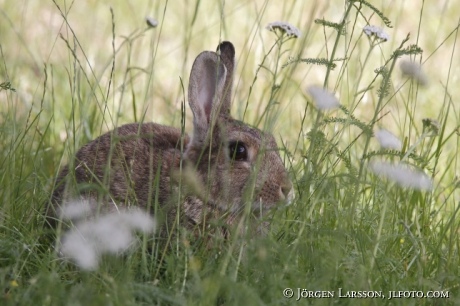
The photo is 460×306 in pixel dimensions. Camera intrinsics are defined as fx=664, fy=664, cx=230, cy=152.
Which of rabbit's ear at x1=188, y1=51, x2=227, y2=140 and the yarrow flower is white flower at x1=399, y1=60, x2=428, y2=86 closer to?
the yarrow flower

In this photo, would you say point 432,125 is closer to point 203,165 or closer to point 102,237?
point 203,165

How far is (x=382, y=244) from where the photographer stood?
10.6 ft

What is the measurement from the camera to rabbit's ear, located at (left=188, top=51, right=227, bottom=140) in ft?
12.9

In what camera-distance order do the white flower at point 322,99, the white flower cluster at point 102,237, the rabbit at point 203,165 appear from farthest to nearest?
1. the rabbit at point 203,165
2. the white flower at point 322,99
3. the white flower cluster at point 102,237

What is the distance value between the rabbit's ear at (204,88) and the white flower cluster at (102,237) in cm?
114

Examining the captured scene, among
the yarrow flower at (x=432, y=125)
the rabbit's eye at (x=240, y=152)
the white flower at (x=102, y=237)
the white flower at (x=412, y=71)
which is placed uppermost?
the white flower at (x=412, y=71)

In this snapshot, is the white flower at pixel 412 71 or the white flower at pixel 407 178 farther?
the white flower at pixel 412 71

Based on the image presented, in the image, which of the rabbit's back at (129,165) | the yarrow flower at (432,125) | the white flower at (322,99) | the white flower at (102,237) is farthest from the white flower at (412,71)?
the white flower at (102,237)

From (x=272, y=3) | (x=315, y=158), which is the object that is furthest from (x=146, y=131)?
(x=272, y=3)

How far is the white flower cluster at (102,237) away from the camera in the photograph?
266 centimetres

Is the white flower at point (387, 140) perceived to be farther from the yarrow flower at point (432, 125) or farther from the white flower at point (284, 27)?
the white flower at point (284, 27)

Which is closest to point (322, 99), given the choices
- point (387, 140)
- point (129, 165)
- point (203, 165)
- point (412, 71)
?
point (387, 140)

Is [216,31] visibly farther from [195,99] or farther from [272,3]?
[195,99]

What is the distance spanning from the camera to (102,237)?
2.75 metres
